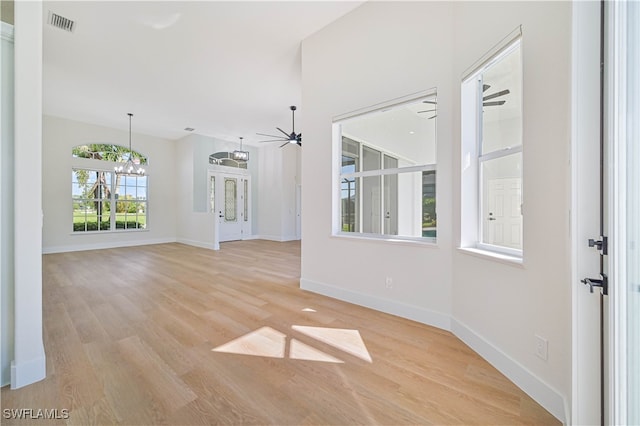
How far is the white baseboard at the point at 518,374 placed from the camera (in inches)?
58.2

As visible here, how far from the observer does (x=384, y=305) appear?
9.32ft

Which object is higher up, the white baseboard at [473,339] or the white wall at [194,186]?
the white wall at [194,186]

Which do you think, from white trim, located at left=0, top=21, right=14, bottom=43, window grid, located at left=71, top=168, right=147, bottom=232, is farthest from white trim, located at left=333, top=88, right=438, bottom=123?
window grid, located at left=71, top=168, right=147, bottom=232

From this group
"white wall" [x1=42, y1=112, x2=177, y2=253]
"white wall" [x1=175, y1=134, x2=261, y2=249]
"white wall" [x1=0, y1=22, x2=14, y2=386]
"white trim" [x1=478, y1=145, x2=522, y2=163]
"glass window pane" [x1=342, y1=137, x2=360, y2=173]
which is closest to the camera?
"white wall" [x1=0, y1=22, x2=14, y2=386]

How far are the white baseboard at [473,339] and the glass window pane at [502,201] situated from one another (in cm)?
79

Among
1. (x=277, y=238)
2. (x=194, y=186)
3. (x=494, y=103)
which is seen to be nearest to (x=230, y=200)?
(x=194, y=186)

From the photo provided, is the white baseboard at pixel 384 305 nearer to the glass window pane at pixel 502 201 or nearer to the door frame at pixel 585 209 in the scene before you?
the glass window pane at pixel 502 201

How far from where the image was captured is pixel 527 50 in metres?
1.68

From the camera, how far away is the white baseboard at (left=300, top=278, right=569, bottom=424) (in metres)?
1.51

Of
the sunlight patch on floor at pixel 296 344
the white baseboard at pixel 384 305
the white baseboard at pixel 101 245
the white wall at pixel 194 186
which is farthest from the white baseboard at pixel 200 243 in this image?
the sunlight patch on floor at pixel 296 344

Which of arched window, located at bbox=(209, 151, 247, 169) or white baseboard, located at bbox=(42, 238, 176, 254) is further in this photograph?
arched window, located at bbox=(209, 151, 247, 169)

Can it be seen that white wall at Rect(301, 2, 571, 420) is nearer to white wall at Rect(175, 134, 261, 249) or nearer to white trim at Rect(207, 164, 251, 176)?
white wall at Rect(175, 134, 261, 249)

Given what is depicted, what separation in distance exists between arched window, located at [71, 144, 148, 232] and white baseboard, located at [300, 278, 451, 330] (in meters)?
6.95

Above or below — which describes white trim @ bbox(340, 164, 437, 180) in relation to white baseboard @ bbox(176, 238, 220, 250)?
above
